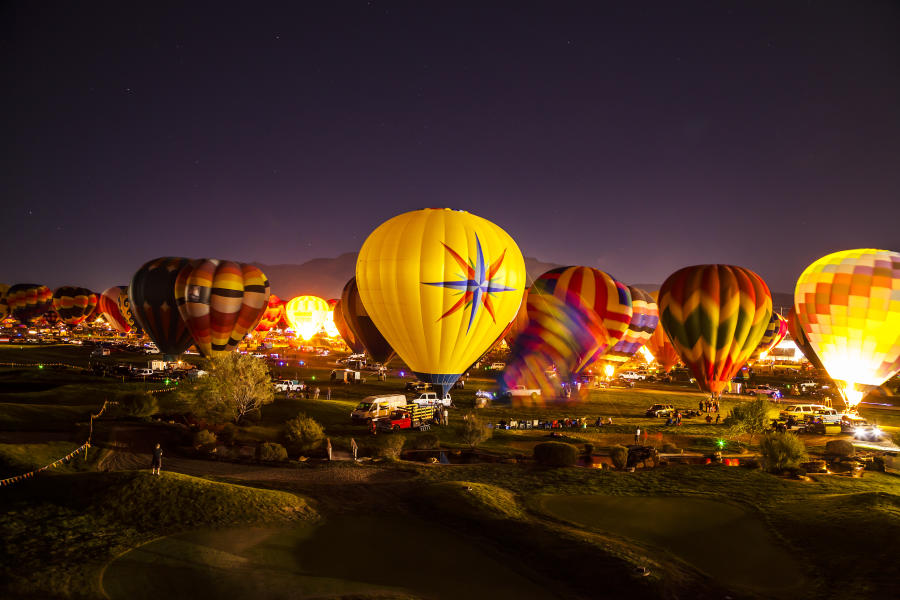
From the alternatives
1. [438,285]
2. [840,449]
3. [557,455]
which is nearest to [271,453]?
[438,285]

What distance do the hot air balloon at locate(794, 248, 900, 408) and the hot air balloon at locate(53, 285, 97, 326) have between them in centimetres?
11246

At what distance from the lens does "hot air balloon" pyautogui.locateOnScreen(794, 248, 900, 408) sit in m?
36.2

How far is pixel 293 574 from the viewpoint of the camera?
13.0 meters

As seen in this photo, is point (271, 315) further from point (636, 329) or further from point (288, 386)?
point (636, 329)

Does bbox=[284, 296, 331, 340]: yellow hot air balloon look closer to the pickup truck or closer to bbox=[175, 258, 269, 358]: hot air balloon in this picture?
bbox=[175, 258, 269, 358]: hot air balloon

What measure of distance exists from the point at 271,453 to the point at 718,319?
2845cm

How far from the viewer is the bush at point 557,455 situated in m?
24.6

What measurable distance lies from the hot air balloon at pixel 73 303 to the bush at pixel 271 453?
100080 mm

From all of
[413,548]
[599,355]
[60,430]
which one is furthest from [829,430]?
[60,430]

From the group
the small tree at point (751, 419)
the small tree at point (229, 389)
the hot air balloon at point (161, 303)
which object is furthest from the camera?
the hot air balloon at point (161, 303)

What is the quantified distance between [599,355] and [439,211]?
22.4 m

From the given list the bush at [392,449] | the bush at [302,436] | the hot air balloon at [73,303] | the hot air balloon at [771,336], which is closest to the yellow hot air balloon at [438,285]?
the bush at [392,449]

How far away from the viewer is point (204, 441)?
2661 cm

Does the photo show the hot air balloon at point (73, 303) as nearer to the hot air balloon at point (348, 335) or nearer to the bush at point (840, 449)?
the hot air balloon at point (348, 335)
